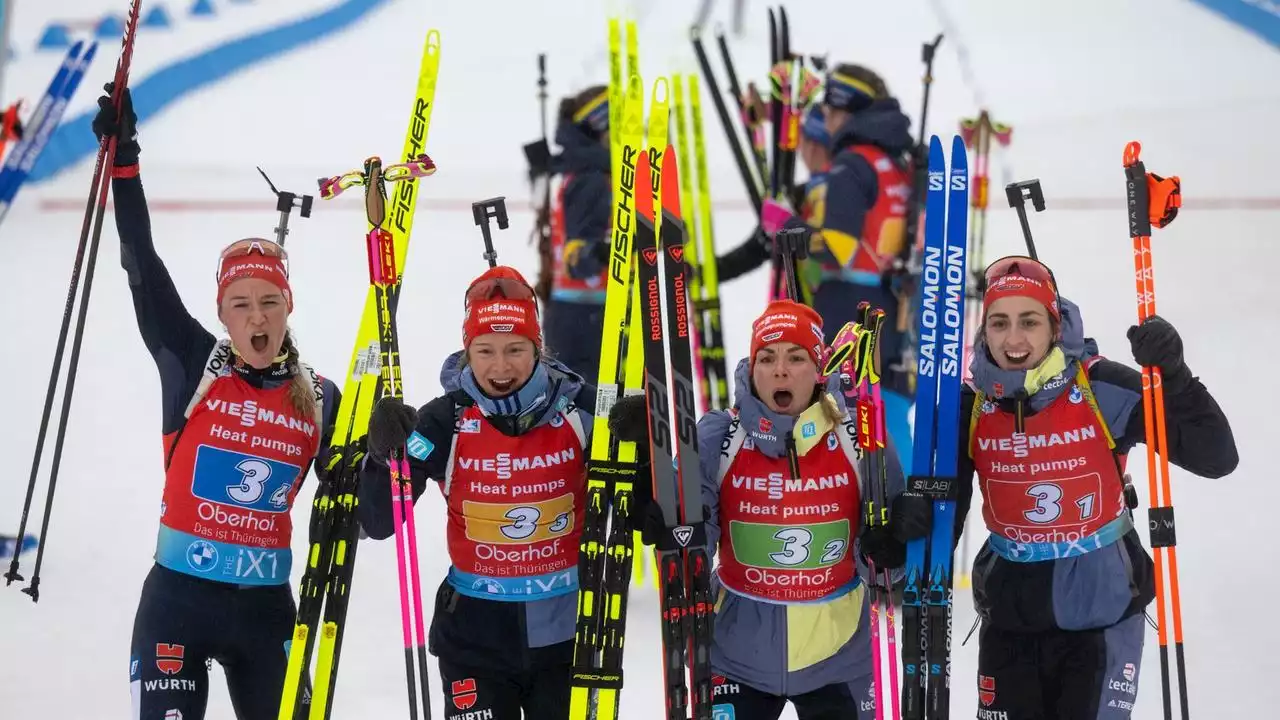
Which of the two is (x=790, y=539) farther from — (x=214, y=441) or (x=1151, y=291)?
(x=214, y=441)

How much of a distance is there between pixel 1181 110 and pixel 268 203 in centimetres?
871

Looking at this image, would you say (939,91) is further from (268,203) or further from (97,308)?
(97,308)

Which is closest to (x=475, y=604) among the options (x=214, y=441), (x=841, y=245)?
(x=214, y=441)

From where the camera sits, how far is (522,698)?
148 inches

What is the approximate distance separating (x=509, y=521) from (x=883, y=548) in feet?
2.89

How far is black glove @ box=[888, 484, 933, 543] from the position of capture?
3.53 metres

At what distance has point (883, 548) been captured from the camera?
3.54m

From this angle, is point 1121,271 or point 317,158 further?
point 317,158

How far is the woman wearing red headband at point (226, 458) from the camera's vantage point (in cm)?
379

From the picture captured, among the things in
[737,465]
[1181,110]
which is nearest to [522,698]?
[737,465]

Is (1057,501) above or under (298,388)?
under

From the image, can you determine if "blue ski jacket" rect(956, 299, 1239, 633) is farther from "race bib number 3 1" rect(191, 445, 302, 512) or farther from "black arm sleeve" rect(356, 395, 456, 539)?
"race bib number 3 1" rect(191, 445, 302, 512)

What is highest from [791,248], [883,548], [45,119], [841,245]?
[45,119]

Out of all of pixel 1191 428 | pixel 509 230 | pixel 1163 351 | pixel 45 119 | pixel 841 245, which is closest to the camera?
pixel 1163 351
